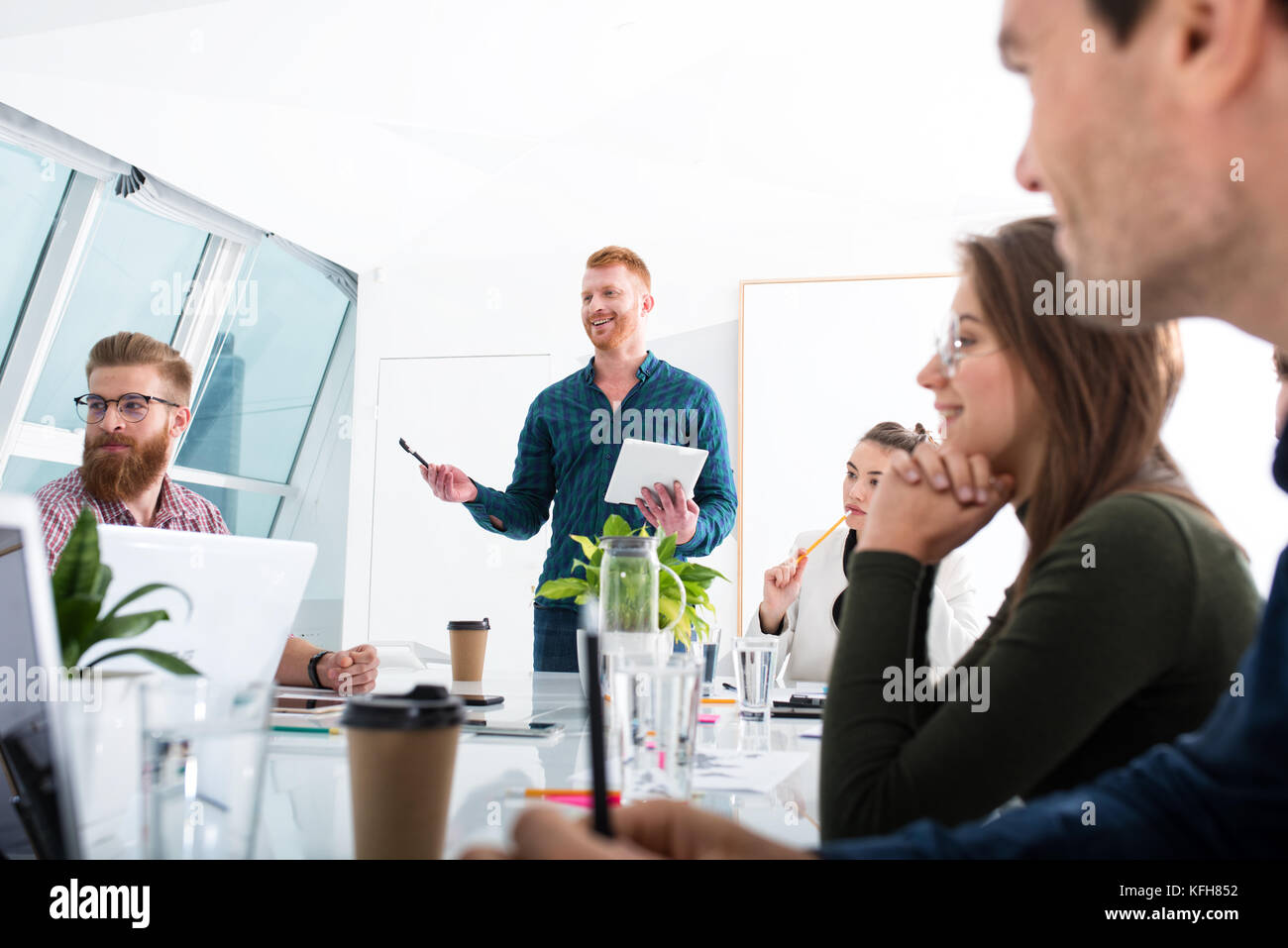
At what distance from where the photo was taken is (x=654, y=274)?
5.76 m

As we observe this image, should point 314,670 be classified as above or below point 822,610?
below

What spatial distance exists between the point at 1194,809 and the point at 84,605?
868 millimetres

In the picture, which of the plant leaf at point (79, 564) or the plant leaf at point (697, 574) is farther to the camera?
the plant leaf at point (697, 574)

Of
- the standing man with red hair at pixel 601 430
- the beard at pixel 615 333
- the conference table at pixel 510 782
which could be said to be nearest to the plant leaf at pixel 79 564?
the conference table at pixel 510 782

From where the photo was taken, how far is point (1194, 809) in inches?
24.8

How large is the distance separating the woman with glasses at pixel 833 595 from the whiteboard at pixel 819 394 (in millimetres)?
1956

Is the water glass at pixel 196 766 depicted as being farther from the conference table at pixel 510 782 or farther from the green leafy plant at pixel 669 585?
the green leafy plant at pixel 669 585

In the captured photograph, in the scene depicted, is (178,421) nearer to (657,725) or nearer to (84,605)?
(84,605)

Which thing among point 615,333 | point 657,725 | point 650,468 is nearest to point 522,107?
point 615,333

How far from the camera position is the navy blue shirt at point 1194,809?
23.2 inches

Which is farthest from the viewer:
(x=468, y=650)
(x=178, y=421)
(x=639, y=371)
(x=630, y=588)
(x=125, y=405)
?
(x=639, y=371)

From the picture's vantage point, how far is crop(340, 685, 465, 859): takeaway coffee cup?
69 cm
